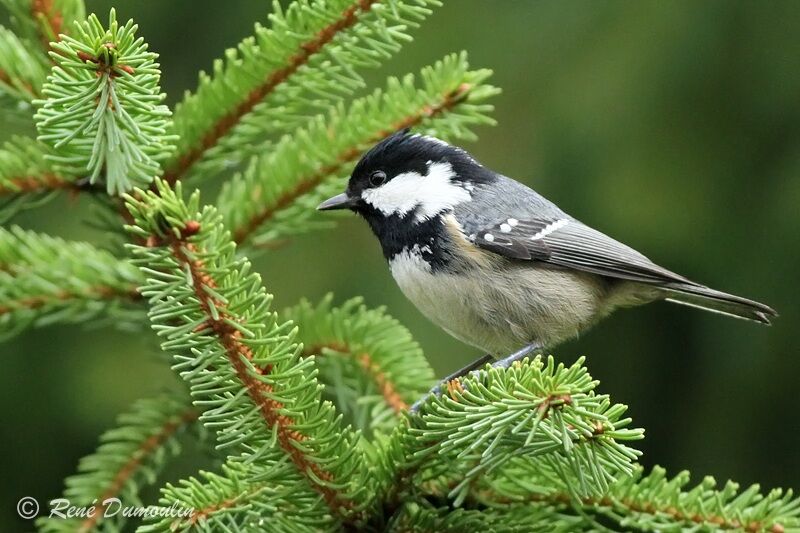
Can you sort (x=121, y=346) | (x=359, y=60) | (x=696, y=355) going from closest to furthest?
(x=359, y=60) < (x=696, y=355) < (x=121, y=346)

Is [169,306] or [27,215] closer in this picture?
→ [169,306]

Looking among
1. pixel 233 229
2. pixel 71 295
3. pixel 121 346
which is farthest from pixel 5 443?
pixel 233 229

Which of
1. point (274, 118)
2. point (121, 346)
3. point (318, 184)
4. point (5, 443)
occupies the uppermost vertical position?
point (274, 118)

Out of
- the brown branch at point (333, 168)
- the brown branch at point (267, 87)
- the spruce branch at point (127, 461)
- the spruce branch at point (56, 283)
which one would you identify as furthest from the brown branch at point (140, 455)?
the brown branch at point (267, 87)

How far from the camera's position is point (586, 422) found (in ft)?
4.24

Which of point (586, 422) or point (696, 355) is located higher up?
point (586, 422)

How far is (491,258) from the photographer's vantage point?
7.61ft

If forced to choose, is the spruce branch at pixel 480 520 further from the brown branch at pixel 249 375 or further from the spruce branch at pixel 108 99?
the spruce branch at pixel 108 99

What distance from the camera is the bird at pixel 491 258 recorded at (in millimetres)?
2244

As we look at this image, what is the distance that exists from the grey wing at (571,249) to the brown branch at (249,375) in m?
1.02

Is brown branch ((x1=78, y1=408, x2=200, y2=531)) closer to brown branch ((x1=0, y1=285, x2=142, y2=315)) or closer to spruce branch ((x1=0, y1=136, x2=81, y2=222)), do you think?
brown branch ((x1=0, y1=285, x2=142, y2=315))

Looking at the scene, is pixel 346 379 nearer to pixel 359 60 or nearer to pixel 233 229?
pixel 233 229

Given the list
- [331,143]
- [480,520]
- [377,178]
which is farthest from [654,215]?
[480,520]

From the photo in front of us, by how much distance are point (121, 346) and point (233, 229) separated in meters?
1.21
